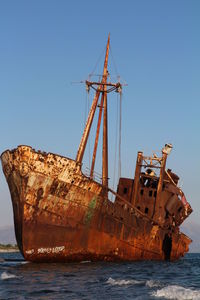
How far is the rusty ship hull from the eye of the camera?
71.8 feet

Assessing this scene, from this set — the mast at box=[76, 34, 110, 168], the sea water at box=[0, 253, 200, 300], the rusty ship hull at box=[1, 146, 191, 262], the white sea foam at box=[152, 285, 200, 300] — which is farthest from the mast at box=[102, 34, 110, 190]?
the white sea foam at box=[152, 285, 200, 300]

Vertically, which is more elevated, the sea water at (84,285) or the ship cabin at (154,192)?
the ship cabin at (154,192)

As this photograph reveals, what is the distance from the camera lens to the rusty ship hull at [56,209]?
21.9 meters

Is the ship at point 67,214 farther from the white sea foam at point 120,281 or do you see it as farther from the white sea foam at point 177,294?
the white sea foam at point 177,294

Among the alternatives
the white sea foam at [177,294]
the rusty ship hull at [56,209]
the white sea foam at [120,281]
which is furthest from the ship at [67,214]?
the white sea foam at [177,294]

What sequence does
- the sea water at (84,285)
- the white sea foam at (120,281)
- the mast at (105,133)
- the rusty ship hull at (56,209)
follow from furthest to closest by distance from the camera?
1. the mast at (105,133)
2. the rusty ship hull at (56,209)
3. the white sea foam at (120,281)
4. the sea water at (84,285)

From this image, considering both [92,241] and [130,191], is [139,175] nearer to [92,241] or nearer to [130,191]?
[130,191]

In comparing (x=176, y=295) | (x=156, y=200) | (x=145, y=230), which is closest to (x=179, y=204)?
(x=156, y=200)

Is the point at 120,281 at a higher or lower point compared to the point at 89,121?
lower

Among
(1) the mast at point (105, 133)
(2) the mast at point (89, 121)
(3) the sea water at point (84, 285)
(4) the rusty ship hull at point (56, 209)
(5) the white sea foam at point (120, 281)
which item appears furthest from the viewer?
(1) the mast at point (105, 133)

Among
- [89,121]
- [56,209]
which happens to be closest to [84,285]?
[56,209]

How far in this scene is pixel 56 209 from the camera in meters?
22.3

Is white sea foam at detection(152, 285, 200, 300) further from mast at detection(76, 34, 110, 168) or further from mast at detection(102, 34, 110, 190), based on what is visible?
mast at detection(102, 34, 110, 190)

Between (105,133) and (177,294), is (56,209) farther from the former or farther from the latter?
(105,133)
